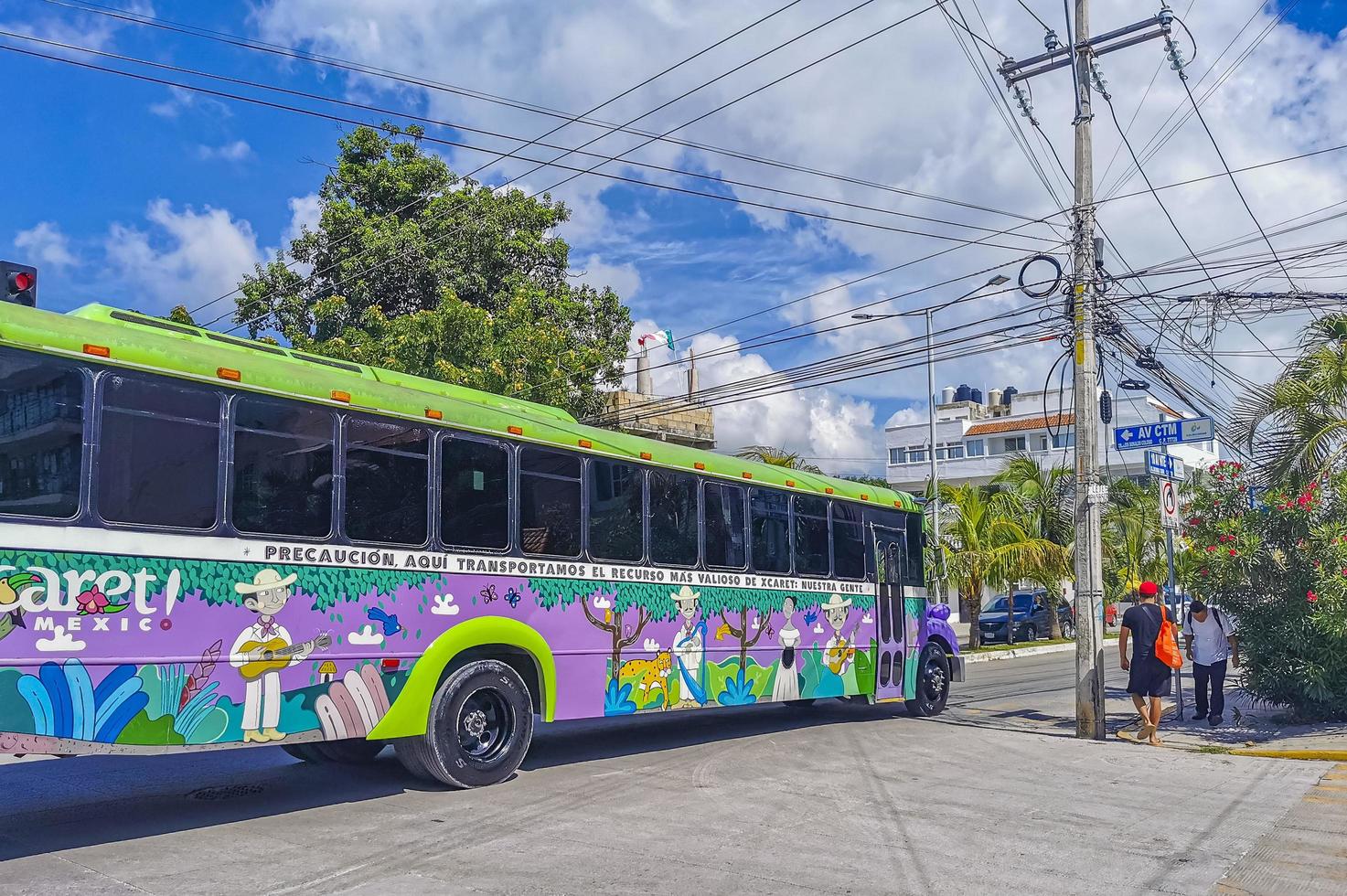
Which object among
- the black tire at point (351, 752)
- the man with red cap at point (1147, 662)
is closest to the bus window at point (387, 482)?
the black tire at point (351, 752)

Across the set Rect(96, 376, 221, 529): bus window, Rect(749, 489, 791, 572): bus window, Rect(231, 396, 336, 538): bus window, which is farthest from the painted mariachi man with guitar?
Rect(749, 489, 791, 572): bus window

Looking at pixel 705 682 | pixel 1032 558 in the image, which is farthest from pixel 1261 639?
pixel 1032 558

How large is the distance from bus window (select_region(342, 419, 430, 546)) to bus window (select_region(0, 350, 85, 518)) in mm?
2004

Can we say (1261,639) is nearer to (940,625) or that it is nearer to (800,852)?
(940,625)

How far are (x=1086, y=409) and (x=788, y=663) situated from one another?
478cm

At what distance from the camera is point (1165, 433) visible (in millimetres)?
14766

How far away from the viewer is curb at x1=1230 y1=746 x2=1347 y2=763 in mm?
11062

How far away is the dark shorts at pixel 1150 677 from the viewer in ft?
41.4

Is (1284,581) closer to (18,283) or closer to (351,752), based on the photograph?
(351,752)

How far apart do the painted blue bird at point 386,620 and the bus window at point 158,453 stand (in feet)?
4.76

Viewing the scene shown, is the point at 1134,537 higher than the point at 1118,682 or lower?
higher

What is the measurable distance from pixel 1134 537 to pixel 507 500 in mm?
28436

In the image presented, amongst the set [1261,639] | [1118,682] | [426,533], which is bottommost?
[1118,682]

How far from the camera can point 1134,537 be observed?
33.3m
